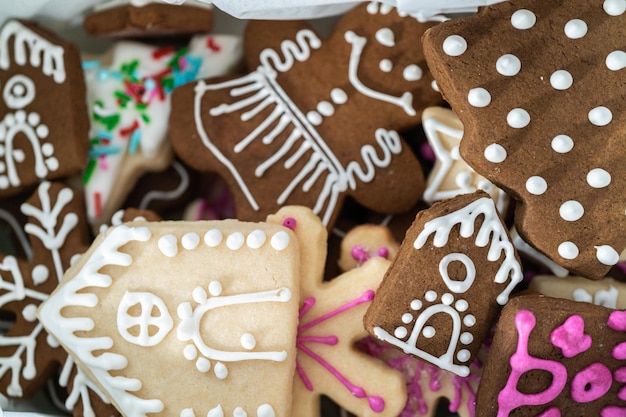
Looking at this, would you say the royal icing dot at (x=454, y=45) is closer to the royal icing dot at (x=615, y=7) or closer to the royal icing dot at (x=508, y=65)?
the royal icing dot at (x=508, y=65)

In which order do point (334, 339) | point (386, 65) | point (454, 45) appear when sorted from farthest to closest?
point (386, 65)
point (334, 339)
point (454, 45)

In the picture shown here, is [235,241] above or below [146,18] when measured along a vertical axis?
below

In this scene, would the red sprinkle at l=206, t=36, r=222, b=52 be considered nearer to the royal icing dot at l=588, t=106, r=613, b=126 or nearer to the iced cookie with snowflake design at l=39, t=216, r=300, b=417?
the iced cookie with snowflake design at l=39, t=216, r=300, b=417

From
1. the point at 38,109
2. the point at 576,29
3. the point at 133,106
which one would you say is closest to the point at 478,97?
the point at 576,29

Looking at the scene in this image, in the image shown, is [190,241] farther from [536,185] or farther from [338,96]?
[536,185]

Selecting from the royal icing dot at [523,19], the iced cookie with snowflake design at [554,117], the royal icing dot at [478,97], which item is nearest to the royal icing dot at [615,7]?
the iced cookie with snowflake design at [554,117]

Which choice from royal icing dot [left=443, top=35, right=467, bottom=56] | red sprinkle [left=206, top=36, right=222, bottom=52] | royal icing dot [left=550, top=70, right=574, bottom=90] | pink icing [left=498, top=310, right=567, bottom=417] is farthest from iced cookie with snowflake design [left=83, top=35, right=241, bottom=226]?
pink icing [left=498, top=310, right=567, bottom=417]

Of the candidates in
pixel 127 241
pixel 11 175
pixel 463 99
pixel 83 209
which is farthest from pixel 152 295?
pixel 463 99

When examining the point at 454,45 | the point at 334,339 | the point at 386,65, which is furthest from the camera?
the point at 386,65
